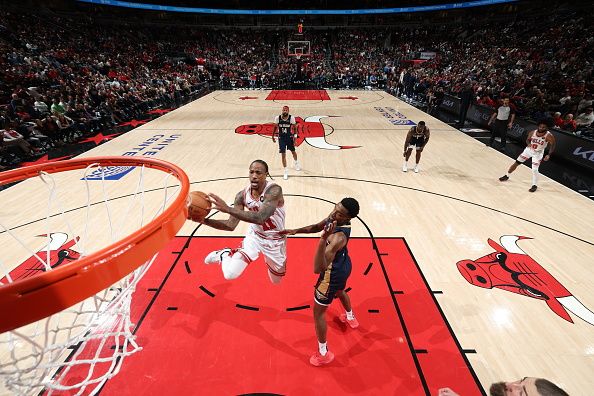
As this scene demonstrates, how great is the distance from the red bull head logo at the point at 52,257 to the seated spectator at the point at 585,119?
1288 cm

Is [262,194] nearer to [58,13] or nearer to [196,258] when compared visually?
[196,258]

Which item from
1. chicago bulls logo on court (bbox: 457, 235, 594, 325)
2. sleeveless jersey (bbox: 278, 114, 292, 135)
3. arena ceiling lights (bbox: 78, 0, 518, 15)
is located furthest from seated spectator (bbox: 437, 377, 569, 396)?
arena ceiling lights (bbox: 78, 0, 518, 15)

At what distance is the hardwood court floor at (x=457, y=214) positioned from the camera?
3654mm

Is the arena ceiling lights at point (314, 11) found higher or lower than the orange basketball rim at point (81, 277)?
higher

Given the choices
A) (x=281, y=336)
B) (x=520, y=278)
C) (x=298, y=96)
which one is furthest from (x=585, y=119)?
(x=298, y=96)

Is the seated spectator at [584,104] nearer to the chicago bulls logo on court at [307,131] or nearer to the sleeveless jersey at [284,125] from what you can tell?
the chicago bulls logo on court at [307,131]

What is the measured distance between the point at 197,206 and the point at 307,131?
34.2 feet

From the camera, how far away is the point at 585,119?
9.64m

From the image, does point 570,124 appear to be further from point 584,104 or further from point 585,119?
point 584,104

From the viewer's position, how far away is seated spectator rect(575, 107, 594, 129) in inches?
375

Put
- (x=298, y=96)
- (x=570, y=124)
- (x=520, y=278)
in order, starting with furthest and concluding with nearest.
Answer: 1. (x=298, y=96)
2. (x=570, y=124)
3. (x=520, y=278)

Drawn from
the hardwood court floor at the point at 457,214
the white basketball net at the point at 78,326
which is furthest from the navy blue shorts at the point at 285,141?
the white basketball net at the point at 78,326

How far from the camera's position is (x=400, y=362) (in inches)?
132

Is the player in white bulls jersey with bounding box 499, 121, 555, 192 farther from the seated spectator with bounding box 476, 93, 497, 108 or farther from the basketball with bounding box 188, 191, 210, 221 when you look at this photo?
the basketball with bounding box 188, 191, 210, 221
